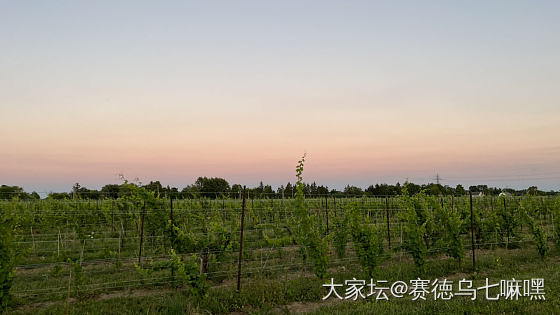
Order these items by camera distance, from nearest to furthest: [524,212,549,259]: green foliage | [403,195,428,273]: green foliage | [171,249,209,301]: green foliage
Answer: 1. [171,249,209,301]: green foliage
2. [403,195,428,273]: green foliage
3. [524,212,549,259]: green foliage

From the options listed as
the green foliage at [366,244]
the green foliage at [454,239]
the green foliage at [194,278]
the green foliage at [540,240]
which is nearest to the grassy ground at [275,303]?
the green foliage at [194,278]

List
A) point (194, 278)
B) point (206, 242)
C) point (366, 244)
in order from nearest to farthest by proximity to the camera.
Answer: point (194, 278), point (206, 242), point (366, 244)

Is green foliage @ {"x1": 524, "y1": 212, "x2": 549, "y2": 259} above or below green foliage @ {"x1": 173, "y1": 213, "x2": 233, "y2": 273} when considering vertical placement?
below

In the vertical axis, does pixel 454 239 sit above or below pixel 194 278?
above

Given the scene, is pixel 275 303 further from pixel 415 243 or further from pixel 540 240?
pixel 540 240

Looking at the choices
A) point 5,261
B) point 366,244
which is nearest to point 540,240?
point 366,244

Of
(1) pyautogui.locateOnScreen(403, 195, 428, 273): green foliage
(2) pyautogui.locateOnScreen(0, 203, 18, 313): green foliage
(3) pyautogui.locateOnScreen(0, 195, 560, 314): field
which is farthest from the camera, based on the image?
(1) pyautogui.locateOnScreen(403, 195, 428, 273): green foliage

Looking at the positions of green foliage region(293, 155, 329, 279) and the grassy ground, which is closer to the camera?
the grassy ground

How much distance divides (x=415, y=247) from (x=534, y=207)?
10.9 m

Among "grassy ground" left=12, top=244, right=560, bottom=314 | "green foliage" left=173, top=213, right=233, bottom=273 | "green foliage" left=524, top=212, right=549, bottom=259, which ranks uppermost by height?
"green foliage" left=173, top=213, right=233, bottom=273

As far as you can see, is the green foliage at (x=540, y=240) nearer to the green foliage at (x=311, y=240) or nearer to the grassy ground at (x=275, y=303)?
the grassy ground at (x=275, y=303)

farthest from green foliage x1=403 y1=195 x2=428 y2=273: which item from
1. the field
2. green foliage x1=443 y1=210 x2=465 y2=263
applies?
green foliage x1=443 y1=210 x2=465 y2=263

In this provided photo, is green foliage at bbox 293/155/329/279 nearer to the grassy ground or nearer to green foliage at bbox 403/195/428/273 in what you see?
the grassy ground

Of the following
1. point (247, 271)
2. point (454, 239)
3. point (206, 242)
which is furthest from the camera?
point (454, 239)
